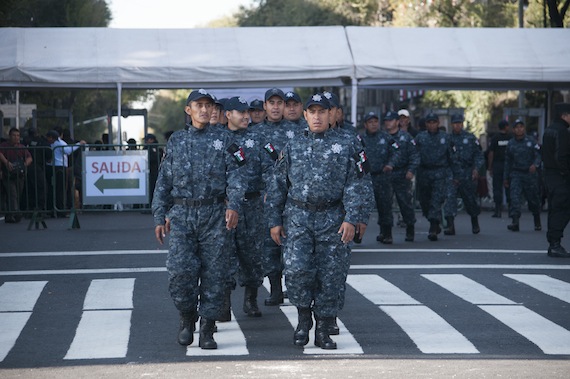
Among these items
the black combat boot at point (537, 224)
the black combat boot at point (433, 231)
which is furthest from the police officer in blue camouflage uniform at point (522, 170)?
the black combat boot at point (433, 231)

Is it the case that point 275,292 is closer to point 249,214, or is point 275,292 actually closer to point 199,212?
point 249,214

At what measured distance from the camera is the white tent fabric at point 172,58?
2364 cm

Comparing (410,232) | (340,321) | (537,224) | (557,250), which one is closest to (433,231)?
(410,232)

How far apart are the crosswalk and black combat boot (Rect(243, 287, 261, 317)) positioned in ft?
0.49

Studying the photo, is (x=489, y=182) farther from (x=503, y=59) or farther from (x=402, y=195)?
(x=402, y=195)

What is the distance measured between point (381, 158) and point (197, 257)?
903 cm

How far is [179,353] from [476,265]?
7087 millimetres

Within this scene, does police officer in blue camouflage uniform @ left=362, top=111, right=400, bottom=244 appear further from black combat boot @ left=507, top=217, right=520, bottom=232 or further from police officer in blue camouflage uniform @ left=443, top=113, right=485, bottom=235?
black combat boot @ left=507, top=217, right=520, bottom=232

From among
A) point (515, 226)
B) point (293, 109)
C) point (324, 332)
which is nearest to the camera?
point (324, 332)

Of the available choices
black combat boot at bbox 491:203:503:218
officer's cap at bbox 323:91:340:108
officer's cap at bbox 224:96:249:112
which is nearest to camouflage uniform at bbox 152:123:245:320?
officer's cap at bbox 323:91:340:108

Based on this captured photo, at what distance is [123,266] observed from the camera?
15188mm

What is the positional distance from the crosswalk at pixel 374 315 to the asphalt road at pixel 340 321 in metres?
0.02

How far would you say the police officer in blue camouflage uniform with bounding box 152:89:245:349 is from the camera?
9.05 meters

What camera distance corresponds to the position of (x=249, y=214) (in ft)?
35.5
